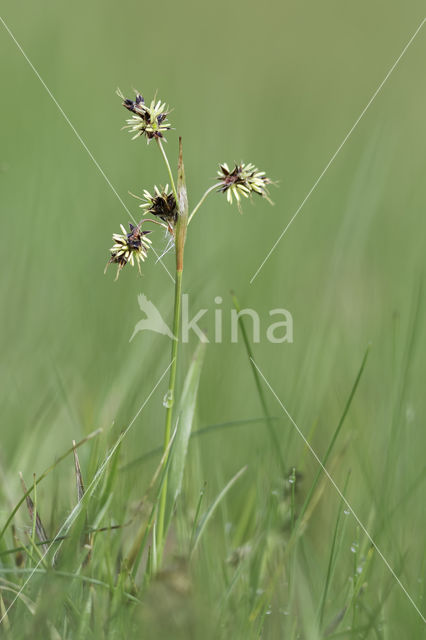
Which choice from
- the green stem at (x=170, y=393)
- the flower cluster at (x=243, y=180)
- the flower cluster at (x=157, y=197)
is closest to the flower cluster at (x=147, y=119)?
the flower cluster at (x=157, y=197)

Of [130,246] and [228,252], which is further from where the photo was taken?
[228,252]

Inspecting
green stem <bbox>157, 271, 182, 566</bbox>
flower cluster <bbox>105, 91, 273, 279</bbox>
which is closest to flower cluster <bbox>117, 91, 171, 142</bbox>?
flower cluster <bbox>105, 91, 273, 279</bbox>

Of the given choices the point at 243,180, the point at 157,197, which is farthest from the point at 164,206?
the point at 243,180

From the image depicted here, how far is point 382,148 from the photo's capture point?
2.49 m

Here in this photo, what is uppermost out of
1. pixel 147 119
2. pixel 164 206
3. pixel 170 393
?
pixel 147 119

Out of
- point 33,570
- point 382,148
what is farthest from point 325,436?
point 382,148

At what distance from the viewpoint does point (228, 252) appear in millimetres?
2691

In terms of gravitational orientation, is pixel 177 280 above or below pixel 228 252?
below

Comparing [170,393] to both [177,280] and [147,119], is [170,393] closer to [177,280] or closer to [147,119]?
[177,280]

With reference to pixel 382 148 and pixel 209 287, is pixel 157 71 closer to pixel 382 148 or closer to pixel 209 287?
pixel 382 148

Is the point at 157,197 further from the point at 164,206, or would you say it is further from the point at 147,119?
the point at 147,119

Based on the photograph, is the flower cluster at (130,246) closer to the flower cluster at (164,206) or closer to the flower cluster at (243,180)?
the flower cluster at (164,206)

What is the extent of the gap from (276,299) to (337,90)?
321cm

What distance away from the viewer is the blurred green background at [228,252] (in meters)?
1.37
